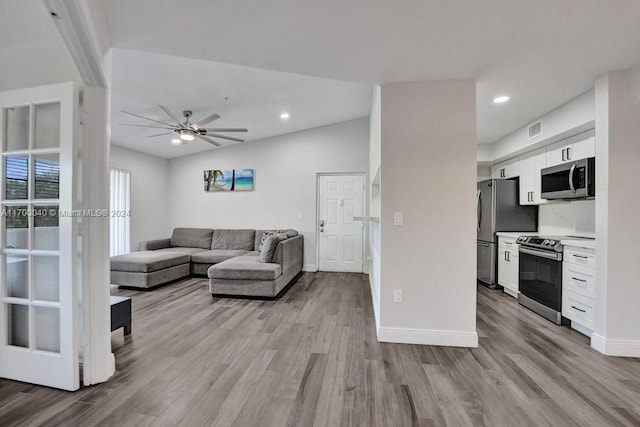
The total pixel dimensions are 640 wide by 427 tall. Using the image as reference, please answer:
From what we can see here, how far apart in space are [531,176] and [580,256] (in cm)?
159

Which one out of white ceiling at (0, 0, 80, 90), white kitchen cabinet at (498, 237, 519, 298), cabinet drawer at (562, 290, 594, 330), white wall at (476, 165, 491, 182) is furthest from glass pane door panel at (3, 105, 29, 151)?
white wall at (476, 165, 491, 182)

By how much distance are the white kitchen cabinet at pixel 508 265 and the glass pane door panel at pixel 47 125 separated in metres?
4.98

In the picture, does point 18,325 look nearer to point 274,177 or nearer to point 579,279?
point 274,177

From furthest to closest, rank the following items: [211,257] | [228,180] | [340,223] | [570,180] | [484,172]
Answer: [228,180]
[340,223]
[484,172]
[211,257]
[570,180]

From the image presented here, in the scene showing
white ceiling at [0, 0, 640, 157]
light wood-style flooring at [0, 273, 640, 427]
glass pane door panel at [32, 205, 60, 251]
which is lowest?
light wood-style flooring at [0, 273, 640, 427]

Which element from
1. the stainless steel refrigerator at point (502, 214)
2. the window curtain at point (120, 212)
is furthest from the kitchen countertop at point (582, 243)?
the window curtain at point (120, 212)

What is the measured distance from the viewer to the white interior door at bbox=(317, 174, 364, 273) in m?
5.51

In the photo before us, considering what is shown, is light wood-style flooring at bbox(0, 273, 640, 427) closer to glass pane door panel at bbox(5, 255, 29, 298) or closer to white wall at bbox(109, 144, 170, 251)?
glass pane door panel at bbox(5, 255, 29, 298)

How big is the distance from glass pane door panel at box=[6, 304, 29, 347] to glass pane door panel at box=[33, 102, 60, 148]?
1.13 meters

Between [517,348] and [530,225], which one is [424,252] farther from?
[530,225]

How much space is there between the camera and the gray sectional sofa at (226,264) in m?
3.79

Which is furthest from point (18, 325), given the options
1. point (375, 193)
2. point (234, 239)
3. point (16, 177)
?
point (375, 193)

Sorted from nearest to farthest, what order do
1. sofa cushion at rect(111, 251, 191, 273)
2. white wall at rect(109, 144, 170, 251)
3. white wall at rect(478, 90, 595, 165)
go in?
white wall at rect(478, 90, 595, 165) → sofa cushion at rect(111, 251, 191, 273) → white wall at rect(109, 144, 170, 251)

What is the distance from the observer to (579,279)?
→ 2693 mm
